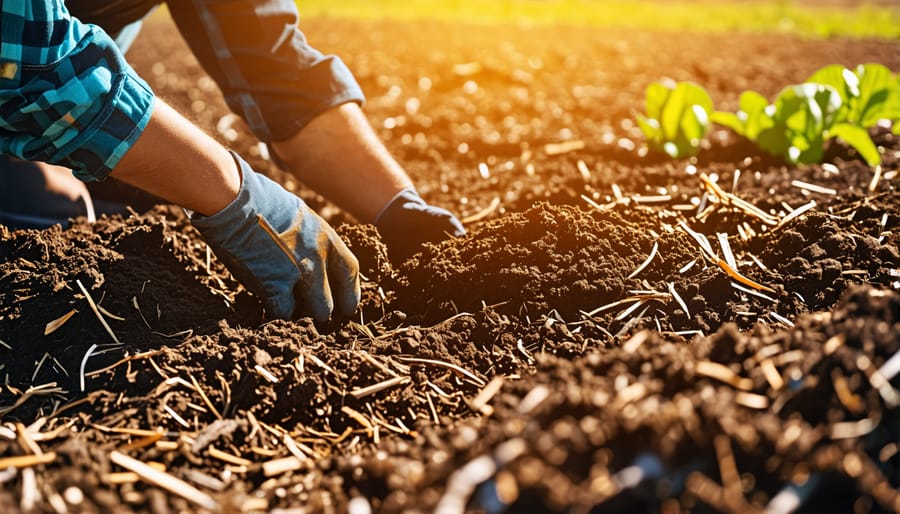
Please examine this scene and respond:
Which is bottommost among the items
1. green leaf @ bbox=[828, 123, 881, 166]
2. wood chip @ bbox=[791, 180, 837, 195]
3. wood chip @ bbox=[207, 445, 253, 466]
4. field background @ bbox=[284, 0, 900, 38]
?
field background @ bbox=[284, 0, 900, 38]

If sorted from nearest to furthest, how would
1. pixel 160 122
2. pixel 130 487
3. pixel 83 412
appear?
pixel 130 487, pixel 83 412, pixel 160 122

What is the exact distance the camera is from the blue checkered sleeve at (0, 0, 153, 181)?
1.51 metres

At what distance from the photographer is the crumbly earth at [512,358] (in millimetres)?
1111

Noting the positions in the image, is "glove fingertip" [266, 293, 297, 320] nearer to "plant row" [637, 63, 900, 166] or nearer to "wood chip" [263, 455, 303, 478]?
"wood chip" [263, 455, 303, 478]

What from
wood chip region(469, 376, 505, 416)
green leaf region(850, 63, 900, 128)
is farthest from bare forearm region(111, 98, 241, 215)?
green leaf region(850, 63, 900, 128)

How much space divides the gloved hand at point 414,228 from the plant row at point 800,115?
1.22 m

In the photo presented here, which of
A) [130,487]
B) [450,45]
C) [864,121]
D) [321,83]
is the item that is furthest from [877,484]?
[450,45]

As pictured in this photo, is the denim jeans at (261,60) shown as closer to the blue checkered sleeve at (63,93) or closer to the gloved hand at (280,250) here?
the gloved hand at (280,250)

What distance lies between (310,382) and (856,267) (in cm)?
147

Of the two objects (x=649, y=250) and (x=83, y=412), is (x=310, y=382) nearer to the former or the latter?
(x=83, y=412)

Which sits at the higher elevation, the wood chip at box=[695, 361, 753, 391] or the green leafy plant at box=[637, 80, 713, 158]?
the wood chip at box=[695, 361, 753, 391]

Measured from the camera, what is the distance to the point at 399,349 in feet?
5.85

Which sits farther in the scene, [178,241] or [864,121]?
[864,121]

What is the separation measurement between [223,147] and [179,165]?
0.17 metres
